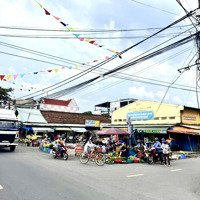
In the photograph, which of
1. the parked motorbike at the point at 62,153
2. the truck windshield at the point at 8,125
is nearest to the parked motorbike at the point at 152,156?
the parked motorbike at the point at 62,153

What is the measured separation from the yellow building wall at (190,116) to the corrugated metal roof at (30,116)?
16816 millimetres

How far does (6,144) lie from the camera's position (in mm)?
21734

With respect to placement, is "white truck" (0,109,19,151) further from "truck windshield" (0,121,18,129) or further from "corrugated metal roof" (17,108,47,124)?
"corrugated metal roof" (17,108,47,124)

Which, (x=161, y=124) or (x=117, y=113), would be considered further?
(x=117, y=113)

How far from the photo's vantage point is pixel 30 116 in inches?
1442

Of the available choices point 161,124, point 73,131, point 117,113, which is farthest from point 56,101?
point 161,124

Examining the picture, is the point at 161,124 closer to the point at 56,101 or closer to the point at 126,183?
the point at 126,183

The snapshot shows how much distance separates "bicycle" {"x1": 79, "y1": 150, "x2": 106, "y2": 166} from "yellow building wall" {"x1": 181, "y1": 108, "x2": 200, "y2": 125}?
1380cm

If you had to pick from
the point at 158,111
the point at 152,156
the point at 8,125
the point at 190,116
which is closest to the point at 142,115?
the point at 158,111

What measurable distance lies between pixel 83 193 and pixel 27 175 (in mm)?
3425

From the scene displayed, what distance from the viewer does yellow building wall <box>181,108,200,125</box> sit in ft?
95.6

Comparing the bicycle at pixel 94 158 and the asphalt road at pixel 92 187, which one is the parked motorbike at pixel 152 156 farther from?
the asphalt road at pixel 92 187

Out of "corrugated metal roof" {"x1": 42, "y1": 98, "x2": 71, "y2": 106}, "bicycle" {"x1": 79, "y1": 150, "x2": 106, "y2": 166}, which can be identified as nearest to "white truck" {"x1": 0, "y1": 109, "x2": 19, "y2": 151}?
"bicycle" {"x1": 79, "y1": 150, "x2": 106, "y2": 166}

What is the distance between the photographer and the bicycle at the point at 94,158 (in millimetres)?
16805
